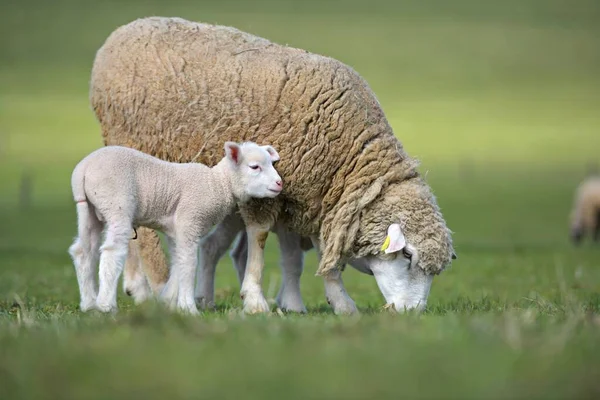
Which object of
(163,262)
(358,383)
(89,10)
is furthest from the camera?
(89,10)

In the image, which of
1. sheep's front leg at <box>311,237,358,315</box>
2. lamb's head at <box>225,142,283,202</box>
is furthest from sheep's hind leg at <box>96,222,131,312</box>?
sheep's front leg at <box>311,237,358,315</box>

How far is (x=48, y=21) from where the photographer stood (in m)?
95.8

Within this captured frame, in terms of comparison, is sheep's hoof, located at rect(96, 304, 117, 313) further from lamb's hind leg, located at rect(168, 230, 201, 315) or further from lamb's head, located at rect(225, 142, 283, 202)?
lamb's head, located at rect(225, 142, 283, 202)

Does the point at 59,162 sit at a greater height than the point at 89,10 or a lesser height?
lesser

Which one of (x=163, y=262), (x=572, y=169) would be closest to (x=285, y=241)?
(x=163, y=262)

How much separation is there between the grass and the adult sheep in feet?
1.83

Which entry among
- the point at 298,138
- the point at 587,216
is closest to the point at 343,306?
the point at 298,138

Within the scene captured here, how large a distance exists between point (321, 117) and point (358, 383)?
5509 millimetres

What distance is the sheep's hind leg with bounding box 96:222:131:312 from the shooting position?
8.52 m

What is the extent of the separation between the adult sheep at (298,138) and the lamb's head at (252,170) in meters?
0.47

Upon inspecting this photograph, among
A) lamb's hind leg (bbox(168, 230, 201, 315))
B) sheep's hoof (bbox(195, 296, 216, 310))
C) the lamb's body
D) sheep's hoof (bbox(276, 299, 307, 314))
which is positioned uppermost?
the lamb's body

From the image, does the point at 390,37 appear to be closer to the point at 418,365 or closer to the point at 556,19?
the point at 556,19

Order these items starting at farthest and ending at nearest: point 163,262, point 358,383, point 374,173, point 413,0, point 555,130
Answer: point 413,0
point 555,130
point 163,262
point 374,173
point 358,383

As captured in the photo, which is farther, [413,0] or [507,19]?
[413,0]
